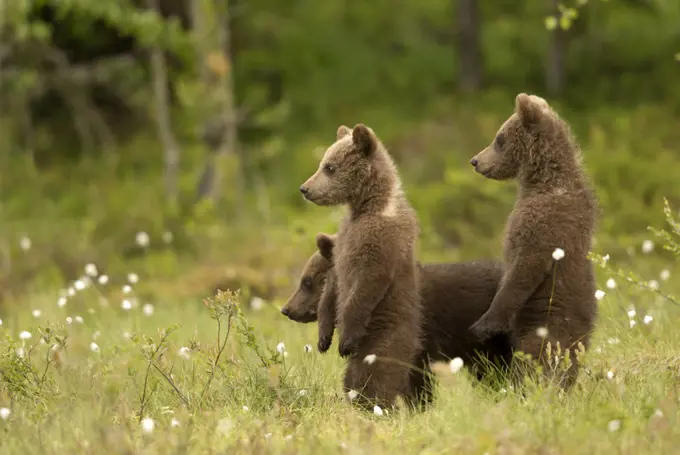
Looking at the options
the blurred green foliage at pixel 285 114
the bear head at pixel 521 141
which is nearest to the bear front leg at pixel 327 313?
the bear head at pixel 521 141

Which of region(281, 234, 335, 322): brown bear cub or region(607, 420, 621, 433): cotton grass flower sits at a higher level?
region(607, 420, 621, 433): cotton grass flower

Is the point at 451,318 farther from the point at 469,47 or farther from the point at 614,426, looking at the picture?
the point at 469,47

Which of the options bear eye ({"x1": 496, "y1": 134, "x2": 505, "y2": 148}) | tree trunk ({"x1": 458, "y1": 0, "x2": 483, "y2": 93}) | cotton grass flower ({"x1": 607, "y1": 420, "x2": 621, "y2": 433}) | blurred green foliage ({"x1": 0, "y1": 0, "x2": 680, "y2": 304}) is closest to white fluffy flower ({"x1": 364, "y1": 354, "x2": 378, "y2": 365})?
cotton grass flower ({"x1": 607, "y1": 420, "x2": 621, "y2": 433})

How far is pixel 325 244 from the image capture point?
7062mm

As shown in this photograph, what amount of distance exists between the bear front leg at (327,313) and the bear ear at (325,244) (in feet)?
0.76

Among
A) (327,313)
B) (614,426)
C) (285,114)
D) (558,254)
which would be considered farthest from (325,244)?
(285,114)

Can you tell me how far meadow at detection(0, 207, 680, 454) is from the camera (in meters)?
5.10

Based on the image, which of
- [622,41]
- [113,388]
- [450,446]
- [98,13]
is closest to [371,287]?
[450,446]

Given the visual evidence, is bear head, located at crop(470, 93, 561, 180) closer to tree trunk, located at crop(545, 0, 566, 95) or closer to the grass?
the grass

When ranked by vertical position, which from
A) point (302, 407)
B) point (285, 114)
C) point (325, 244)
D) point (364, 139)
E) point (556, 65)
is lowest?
point (556, 65)

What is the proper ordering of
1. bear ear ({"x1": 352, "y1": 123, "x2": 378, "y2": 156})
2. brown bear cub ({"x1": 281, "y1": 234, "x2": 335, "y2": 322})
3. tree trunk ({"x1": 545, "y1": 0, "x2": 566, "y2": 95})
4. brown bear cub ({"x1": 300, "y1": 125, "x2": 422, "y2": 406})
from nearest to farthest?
brown bear cub ({"x1": 300, "y1": 125, "x2": 422, "y2": 406}) < bear ear ({"x1": 352, "y1": 123, "x2": 378, "y2": 156}) < brown bear cub ({"x1": 281, "y1": 234, "x2": 335, "y2": 322}) < tree trunk ({"x1": 545, "y1": 0, "x2": 566, "y2": 95})

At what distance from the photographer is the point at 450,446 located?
512cm

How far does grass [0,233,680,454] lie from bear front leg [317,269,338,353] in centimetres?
22

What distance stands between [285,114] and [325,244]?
36.7 feet
